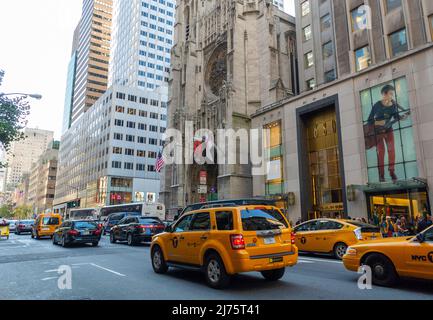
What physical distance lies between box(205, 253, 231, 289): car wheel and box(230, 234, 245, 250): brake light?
545mm

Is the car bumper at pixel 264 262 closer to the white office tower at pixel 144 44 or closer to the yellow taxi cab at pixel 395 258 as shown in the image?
the yellow taxi cab at pixel 395 258

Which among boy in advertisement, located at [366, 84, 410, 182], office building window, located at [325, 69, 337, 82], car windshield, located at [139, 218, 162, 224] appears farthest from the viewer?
office building window, located at [325, 69, 337, 82]

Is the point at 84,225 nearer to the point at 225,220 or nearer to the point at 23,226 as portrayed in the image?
the point at 225,220

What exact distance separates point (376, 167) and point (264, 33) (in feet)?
82.7

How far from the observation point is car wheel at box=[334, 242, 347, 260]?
1273cm

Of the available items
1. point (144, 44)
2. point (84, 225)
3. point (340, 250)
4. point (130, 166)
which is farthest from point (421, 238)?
point (144, 44)

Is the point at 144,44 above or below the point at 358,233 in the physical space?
above

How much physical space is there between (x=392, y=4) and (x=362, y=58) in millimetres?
4324

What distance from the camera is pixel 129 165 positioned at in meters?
78.9

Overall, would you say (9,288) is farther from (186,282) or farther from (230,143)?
(230,143)

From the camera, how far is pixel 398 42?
2514 centimetres

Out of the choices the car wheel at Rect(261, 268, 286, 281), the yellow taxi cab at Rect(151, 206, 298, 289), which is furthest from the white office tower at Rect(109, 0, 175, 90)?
the car wheel at Rect(261, 268, 286, 281)

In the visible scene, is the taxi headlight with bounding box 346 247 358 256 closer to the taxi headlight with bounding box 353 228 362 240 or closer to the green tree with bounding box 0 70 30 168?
the taxi headlight with bounding box 353 228 362 240
